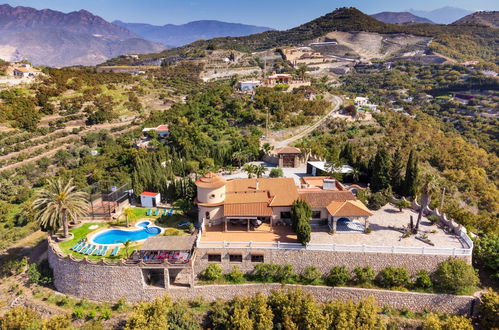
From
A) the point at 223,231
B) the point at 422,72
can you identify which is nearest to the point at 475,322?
the point at 223,231

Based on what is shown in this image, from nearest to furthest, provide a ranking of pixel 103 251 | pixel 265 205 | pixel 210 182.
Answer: pixel 103 251 → pixel 265 205 → pixel 210 182

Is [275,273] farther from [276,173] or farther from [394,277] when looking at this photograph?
[276,173]

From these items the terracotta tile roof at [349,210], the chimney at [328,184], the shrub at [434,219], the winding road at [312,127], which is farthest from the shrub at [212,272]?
the winding road at [312,127]

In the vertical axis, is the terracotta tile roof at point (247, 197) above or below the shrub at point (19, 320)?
above

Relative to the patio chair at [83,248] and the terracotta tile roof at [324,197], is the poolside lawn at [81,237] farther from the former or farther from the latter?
the terracotta tile roof at [324,197]

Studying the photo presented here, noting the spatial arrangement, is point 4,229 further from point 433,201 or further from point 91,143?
point 433,201

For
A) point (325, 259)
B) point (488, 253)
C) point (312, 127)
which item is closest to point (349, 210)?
point (325, 259)
